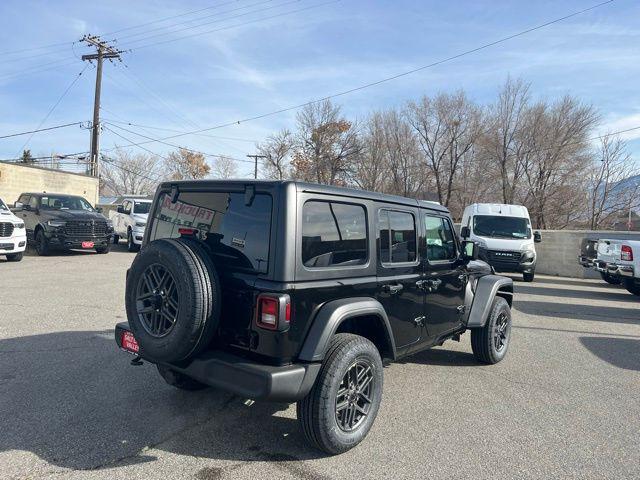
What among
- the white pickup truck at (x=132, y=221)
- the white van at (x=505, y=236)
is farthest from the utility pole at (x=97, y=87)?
the white van at (x=505, y=236)

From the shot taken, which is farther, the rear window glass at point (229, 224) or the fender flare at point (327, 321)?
the rear window glass at point (229, 224)

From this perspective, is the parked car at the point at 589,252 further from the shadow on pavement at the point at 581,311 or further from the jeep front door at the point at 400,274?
the jeep front door at the point at 400,274

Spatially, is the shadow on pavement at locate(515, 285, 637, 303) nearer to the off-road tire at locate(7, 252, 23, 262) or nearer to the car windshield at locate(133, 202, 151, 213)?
the car windshield at locate(133, 202, 151, 213)

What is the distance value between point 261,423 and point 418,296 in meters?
1.69

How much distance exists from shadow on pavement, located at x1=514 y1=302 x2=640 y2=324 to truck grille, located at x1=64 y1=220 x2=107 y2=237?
40.4ft

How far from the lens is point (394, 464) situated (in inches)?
128

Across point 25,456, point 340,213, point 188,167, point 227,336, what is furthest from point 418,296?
point 188,167

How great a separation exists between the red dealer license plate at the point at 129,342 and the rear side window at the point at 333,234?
59.2 inches

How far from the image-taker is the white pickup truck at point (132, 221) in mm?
17119

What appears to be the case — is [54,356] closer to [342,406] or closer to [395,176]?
[342,406]

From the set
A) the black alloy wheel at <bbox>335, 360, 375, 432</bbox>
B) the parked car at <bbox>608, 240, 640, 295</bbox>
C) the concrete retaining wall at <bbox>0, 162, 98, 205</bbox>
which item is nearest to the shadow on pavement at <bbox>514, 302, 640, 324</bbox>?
the parked car at <bbox>608, 240, 640, 295</bbox>

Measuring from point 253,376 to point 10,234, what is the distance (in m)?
12.2

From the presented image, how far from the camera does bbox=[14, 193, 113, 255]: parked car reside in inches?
573

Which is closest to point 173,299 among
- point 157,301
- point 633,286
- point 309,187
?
point 157,301
